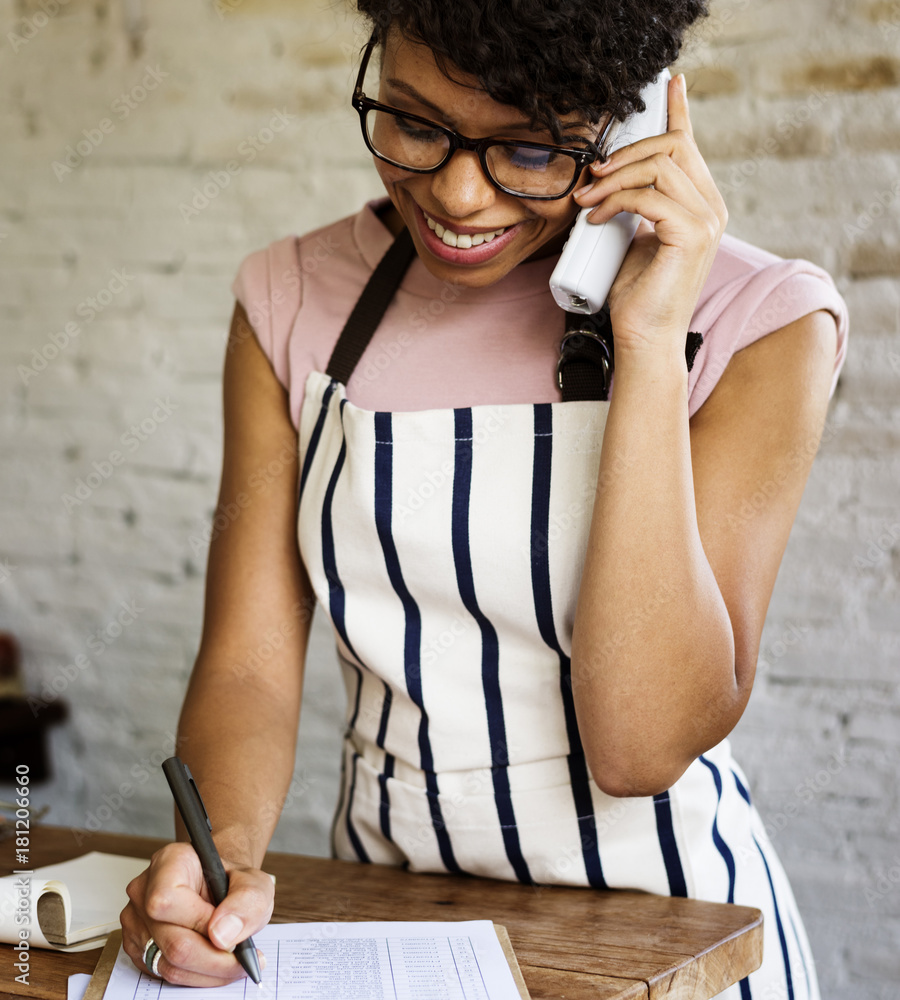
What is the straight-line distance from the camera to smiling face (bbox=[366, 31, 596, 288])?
807mm

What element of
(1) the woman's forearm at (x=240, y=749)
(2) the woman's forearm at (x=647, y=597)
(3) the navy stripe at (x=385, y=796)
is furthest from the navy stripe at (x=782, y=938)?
(1) the woman's forearm at (x=240, y=749)

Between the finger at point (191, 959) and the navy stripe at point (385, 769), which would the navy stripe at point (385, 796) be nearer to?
the navy stripe at point (385, 769)

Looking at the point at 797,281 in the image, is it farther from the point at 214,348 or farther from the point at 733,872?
the point at 214,348

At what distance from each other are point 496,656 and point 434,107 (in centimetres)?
49

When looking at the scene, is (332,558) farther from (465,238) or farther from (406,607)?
(465,238)

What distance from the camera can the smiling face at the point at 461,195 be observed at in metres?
0.81

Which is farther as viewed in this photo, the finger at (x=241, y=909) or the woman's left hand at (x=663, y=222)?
the woman's left hand at (x=663, y=222)

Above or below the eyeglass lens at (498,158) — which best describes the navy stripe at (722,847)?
below

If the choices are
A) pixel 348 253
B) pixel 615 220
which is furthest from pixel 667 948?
pixel 348 253

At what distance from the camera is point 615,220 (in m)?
0.89

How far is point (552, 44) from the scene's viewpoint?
2.45ft

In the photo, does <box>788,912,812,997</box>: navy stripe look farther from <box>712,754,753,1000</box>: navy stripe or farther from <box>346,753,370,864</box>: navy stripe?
<box>346,753,370,864</box>: navy stripe

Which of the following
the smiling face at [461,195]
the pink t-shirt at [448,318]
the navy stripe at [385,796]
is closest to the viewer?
the smiling face at [461,195]

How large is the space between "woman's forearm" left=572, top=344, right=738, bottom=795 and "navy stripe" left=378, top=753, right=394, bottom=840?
245mm
